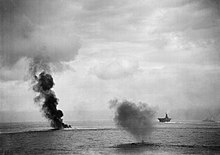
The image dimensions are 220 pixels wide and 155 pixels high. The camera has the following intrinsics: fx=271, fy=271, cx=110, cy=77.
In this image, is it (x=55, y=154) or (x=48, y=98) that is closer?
(x=55, y=154)

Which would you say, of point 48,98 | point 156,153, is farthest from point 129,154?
point 48,98

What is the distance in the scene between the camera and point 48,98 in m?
172

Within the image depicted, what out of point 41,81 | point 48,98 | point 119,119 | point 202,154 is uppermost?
point 41,81

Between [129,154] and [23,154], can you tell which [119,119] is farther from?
[23,154]

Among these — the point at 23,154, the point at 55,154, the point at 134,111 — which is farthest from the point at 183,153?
the point at 23,154

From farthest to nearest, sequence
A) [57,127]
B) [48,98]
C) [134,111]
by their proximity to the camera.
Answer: [57,127] → [48,98] → [134,111]

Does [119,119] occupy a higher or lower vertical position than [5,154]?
higher

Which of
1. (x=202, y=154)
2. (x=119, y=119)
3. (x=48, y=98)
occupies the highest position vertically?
(x=48, y=98)

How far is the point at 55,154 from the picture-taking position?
7494 centimetres

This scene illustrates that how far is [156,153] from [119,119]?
72.0ft

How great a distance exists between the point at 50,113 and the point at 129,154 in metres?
113

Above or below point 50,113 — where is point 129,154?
below

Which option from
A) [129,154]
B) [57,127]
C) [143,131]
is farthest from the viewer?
[57,127]

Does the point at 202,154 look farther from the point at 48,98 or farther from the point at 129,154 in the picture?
the point at 48,98
